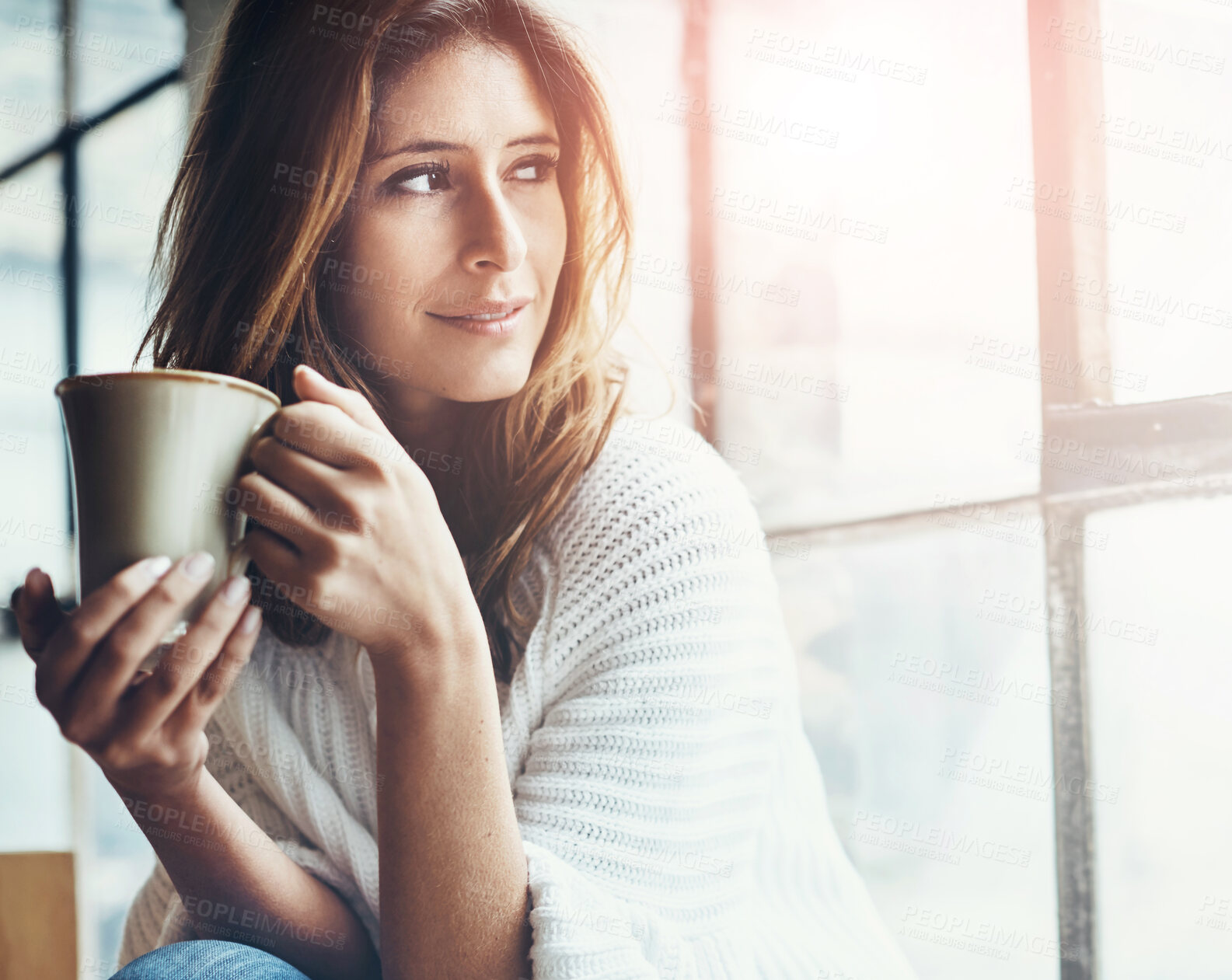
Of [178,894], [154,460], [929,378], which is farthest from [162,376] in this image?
[929,378]

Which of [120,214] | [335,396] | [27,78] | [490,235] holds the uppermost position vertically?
[27,78]

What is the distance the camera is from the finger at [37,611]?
44 centimetres

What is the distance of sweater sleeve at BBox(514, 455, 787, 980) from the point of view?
19.4 inches

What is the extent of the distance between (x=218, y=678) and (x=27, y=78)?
822mm

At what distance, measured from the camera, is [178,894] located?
0.57 meters

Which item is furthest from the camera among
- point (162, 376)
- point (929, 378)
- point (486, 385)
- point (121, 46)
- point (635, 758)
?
point (121, 46)

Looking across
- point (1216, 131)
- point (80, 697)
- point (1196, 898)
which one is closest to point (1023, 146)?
point (1216, 131)

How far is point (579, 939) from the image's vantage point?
456 millimetres

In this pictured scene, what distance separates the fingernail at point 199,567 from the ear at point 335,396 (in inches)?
3.4

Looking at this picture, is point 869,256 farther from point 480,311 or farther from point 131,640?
point 131,640

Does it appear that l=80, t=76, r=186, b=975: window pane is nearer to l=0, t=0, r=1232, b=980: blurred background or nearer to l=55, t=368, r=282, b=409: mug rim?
l=0, t=0, r=1232, b=980: blurred background

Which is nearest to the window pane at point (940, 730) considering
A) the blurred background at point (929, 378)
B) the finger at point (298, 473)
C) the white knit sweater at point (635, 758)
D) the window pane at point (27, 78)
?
the blurred background at point (929, 378)

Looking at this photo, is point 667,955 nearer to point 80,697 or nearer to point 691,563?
point 691,563

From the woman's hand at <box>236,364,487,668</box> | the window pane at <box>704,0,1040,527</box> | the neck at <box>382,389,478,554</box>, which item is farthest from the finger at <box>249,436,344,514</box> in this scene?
the window pane at <box>704,0,1040,527</box>
